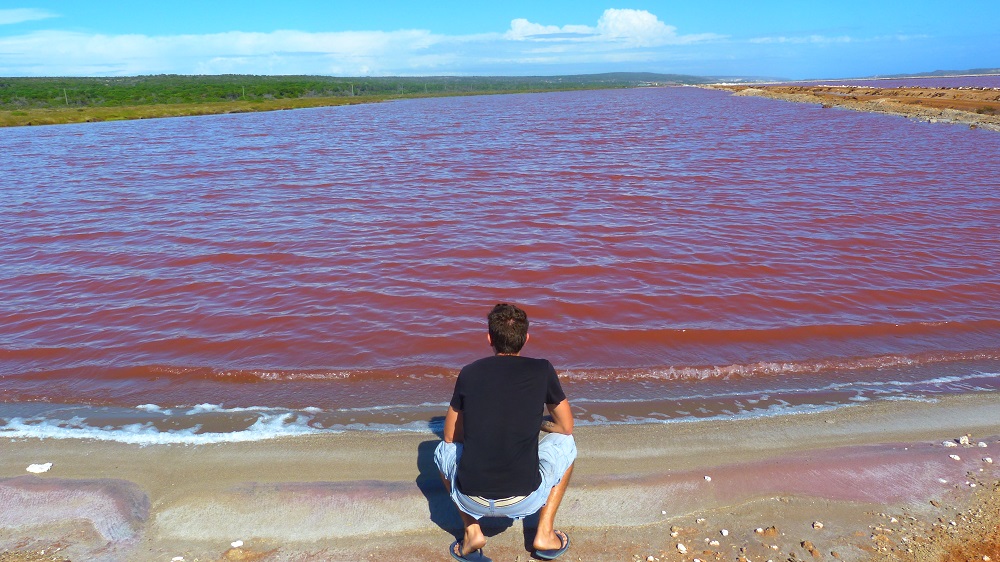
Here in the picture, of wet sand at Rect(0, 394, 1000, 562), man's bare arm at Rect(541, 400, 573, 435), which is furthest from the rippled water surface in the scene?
man's bare arm at Rect(541, 400, 573, 435)

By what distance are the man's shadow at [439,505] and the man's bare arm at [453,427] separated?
1.88 ft

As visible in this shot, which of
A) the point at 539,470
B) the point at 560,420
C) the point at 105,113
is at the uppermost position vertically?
the point at 105,113

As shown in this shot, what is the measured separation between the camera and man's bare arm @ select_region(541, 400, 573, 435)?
4121 millimetres

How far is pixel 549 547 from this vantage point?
391cm

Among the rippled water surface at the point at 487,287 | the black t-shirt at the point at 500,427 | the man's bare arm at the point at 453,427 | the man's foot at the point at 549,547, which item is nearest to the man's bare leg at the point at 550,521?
the man's foot at the point at 549,547

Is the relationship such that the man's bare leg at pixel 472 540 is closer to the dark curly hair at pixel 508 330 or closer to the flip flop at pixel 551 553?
the flip flop at pixel 551 553

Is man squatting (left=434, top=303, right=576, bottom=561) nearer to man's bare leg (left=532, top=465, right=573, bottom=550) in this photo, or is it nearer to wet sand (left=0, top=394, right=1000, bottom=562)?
man's bare leg (left=532, top=465, right=573, bottom=550)

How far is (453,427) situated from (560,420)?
69 cm

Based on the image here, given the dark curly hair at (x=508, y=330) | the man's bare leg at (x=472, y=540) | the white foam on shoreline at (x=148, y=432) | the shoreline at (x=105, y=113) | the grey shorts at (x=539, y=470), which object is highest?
the shoreline at (x=105, y=113)

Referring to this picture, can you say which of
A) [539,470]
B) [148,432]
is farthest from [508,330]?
[148,432]

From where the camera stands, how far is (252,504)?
452cm

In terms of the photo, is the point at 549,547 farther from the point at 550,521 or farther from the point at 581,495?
the point at 581,495

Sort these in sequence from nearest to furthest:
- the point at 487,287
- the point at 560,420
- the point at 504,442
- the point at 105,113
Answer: the point at 504,442, the point at 560,420, the point at 487,287, the point at 105,113

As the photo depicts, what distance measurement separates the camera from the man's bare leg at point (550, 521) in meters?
3.92
